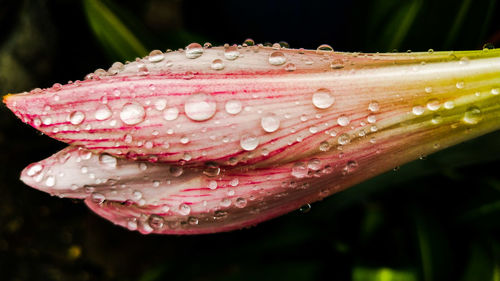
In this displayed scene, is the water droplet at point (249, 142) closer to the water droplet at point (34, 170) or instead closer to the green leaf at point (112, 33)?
the water droplet at point (34, 170)

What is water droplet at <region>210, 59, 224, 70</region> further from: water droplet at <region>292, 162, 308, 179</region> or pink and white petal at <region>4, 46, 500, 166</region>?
water droplet at <region>292, 162, 308, 179</region>

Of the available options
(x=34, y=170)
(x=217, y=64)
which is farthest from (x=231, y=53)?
(x=34, y=170)

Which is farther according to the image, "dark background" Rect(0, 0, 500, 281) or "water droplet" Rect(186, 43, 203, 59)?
"dark background" Rect(0, 0, 500, 281)

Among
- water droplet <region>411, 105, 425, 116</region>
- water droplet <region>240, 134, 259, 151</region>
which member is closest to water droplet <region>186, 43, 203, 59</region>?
water droplet <region>240, 134, 259, 151</region>

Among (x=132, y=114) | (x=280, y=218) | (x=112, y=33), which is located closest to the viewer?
(x=132, y=114)

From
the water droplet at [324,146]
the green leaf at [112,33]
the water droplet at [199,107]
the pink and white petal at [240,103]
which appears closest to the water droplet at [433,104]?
the pink and white petal at [240,103]

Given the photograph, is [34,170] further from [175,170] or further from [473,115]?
[473,115]

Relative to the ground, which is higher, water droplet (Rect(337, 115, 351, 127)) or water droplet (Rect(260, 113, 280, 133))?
water droplet (Rect(337, 115, 351, 127))
